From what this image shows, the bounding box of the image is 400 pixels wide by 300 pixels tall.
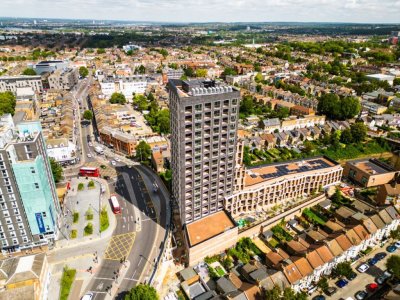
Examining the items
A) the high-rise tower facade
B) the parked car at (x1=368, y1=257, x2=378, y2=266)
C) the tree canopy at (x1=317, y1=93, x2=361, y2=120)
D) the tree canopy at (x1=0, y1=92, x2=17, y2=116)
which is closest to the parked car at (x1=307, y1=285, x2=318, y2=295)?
the parked car at (x1=368, y1=257, x2=378, y2=266)

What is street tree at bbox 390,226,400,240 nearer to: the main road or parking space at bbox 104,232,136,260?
the main road

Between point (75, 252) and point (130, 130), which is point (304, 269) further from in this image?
point (130, 130)

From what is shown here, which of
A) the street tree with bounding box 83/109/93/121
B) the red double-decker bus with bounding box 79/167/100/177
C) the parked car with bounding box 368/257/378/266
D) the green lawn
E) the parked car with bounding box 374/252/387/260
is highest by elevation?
the street tree with bounding box 83/109/93/121

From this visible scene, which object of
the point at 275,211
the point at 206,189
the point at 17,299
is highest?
the point at 206,189

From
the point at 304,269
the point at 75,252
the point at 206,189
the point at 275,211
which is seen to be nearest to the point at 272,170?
the point at 275,211

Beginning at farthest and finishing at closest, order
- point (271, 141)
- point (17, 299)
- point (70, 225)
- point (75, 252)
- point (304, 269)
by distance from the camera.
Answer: point (271, 141) < point (70, 225) < point (75, 252) < point (304, 269) < point (17, 299)

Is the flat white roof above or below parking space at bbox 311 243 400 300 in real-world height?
above

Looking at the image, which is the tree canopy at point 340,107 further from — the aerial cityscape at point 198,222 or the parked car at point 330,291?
the parked car at point 330,291
